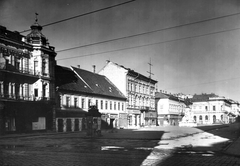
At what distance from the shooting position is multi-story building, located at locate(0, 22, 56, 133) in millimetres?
29578

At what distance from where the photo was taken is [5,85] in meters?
29.7

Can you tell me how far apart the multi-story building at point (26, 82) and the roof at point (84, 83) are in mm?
3724

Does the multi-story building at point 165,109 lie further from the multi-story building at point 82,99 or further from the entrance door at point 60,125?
the entrance door at point 60,125

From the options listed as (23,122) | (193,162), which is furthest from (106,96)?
(193,162)

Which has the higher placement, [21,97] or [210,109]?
[21,97]

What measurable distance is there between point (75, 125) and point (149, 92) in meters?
29.5

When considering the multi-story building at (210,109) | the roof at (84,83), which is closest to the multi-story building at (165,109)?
the roof at (84,83)

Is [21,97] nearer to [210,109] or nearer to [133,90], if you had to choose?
[133,90]

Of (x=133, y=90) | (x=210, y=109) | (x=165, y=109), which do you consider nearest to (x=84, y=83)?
(x=133, y=90)

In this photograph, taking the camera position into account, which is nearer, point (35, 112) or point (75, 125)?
point (35, 112)

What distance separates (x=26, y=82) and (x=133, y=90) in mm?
28494

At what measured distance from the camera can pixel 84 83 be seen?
146ft

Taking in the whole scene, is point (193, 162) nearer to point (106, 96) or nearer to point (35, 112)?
point (35, 112)

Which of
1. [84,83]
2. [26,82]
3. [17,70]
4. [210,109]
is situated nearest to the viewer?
[17,70]
